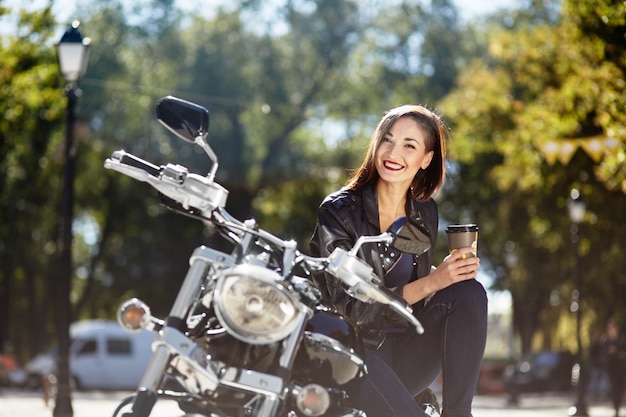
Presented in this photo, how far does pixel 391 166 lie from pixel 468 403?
Result: 2.94ft

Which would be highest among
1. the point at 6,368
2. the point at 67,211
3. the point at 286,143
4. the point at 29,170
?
the point at 286,143

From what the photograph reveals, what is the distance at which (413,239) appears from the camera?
14.6 feet

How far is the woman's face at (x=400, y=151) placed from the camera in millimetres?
4547

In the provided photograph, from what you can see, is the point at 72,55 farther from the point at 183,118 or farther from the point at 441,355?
the point at 183,118

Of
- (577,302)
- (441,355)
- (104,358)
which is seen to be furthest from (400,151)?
(104,358)

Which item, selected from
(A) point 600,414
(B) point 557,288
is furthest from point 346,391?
(B) point 557,288

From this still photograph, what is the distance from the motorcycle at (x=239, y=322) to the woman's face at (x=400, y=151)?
1.11m

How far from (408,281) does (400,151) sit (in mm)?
455

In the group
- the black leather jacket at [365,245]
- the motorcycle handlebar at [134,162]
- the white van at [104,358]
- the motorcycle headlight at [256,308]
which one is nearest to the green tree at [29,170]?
the white van at [104,358]

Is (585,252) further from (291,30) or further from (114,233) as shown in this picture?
(291,30)

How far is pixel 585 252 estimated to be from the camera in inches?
1313

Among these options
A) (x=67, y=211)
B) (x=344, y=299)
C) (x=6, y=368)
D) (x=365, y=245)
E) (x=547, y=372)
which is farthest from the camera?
(x=547, y=372)

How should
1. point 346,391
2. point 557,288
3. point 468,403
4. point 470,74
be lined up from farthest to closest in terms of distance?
point 557,288, point 470,74, point 468,403, point 346,391

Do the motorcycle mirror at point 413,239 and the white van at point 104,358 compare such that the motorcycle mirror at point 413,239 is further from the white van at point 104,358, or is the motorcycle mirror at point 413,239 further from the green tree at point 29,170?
the white van at point 104,358
